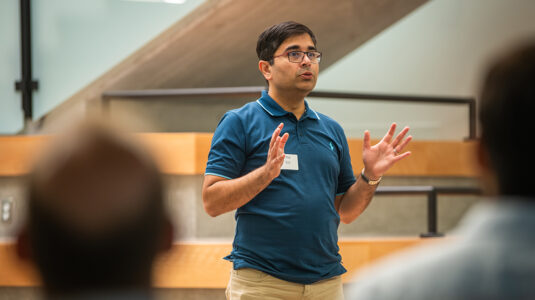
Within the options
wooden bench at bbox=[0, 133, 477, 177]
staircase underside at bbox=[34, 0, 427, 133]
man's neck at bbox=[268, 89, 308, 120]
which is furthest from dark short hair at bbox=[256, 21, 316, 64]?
staircase underside at bbox=[34, 0, 427, 133]

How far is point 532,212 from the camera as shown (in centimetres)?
61

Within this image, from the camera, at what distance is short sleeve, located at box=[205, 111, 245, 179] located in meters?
1.77

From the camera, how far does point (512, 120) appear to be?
0.63 meters

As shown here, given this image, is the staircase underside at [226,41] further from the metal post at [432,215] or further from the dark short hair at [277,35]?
the dark short hair at [277,35]

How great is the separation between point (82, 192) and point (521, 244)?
44 cm

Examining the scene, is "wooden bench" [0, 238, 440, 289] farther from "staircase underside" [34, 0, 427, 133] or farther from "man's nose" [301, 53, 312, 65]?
"man's nose" [301, 53, 312, 65]

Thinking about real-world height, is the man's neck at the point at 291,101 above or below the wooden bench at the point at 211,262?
above

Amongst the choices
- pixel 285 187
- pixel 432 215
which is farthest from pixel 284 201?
pixel 432 215

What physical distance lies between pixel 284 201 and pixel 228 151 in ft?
0.74

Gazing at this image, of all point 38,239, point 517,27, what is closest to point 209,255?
point 38,239

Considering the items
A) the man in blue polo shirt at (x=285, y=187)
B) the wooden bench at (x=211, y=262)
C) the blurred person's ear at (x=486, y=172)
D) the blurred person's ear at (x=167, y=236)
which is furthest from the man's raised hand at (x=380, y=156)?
the wooden bench at (x=211, y=262)

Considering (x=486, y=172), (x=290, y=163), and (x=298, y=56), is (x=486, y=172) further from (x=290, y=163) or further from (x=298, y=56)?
(x=298, y=56)

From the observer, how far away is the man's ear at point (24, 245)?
0.59m

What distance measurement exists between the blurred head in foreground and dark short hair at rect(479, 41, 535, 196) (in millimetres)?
362
